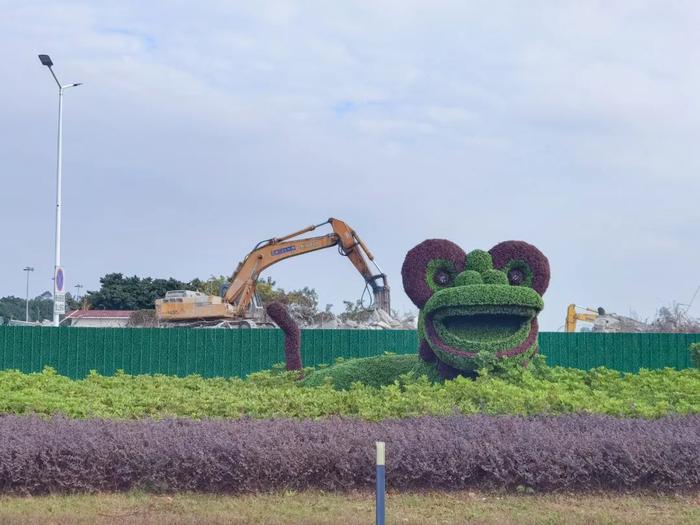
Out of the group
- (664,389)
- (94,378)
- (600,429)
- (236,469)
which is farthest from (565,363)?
(236,469)

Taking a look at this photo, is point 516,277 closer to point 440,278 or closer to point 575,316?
point 440,278

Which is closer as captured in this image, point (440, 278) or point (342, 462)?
point (342, 462)

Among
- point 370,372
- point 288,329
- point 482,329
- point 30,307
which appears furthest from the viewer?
point 30,307

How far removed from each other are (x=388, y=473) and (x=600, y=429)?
6.28ft

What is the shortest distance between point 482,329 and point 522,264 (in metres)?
1.00

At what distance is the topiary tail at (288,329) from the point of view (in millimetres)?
12617

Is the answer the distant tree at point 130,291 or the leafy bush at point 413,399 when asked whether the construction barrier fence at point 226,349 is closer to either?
the leafy bush at point 413,399

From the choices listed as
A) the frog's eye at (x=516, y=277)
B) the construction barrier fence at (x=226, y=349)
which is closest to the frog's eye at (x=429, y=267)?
the frog's eye at (x=516, y=277)

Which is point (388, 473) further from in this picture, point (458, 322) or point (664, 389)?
point (664, 389)

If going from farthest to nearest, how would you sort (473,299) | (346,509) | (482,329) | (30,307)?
(30,307) < (482,329) < (473,299) < (346,509)

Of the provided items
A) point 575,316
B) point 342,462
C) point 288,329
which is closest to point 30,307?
point 575,316

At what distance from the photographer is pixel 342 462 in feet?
22.2

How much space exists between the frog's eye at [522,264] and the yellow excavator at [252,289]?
758 cm

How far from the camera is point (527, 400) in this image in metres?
8.61
